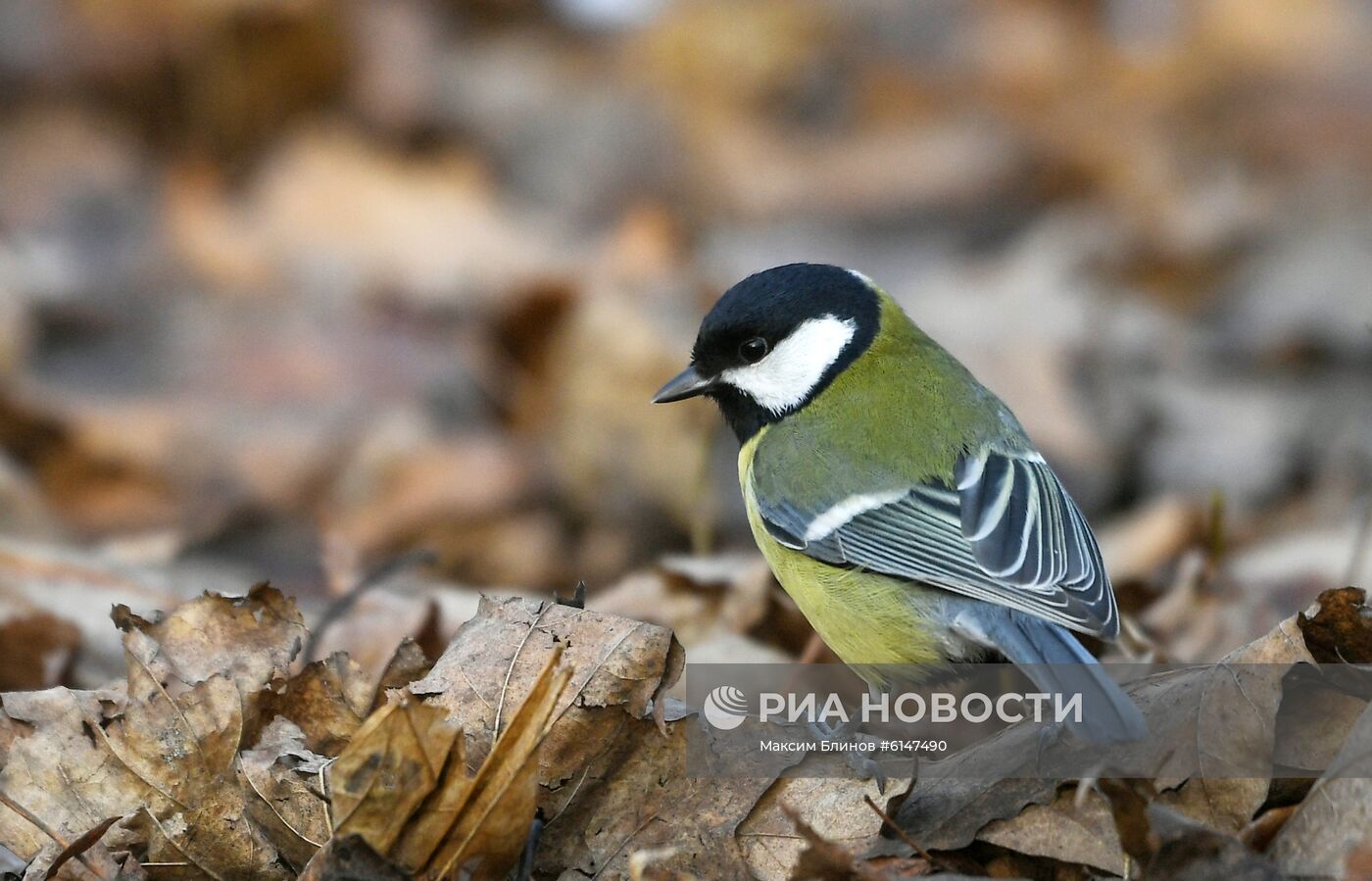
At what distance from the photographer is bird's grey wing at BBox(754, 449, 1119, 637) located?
2.31 metres

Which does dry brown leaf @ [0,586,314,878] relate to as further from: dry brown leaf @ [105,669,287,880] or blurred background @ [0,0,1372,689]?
blurred background @ [0,0,1372,689]

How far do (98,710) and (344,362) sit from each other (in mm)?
3104

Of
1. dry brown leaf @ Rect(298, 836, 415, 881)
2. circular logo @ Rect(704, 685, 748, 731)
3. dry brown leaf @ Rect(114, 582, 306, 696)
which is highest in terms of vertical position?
dry brown leaf @ Rect(114, 582, 306, 696)

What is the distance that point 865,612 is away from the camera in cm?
250

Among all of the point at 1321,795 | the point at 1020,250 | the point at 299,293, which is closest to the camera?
the point at 1321,795

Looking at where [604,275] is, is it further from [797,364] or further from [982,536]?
[982,536]

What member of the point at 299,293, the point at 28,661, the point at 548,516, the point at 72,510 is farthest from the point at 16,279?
the point at 28,661

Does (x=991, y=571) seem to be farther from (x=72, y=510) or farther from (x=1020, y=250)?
(x=1020, y=250)

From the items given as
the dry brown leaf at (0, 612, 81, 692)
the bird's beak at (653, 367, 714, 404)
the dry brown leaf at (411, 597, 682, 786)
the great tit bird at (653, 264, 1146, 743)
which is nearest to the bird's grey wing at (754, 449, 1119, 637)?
the great tit bird at (653, 264, 1146, 743)

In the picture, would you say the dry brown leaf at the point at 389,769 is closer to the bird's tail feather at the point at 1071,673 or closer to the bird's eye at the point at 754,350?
the bird's tail feather at the point at 1071,673

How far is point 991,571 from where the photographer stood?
2.36 m

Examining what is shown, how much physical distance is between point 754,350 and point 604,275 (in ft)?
8.94

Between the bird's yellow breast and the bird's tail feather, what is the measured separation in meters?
0.16

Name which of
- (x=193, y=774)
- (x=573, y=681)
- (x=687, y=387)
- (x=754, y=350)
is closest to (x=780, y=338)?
(x=754, y=350)
